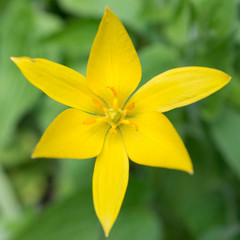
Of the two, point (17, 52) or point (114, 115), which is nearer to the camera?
point (114, 115)

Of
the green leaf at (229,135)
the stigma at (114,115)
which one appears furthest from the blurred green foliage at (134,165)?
the stigma at (114,115)

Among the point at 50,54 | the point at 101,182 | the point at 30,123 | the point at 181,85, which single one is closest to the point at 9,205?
the point at 30,123

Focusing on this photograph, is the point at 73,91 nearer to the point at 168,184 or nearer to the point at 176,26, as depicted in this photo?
the point at 176,26

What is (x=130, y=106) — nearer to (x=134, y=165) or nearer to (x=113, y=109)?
(x=113, y=109)

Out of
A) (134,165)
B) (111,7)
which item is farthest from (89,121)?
(134,165)

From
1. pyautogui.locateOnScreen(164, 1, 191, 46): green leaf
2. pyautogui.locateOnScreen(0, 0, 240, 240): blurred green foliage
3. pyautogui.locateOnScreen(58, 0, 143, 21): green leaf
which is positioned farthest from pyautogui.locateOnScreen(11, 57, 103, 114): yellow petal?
pyautogui.locateOnScreen(58, 0, 143, 21): green leaf

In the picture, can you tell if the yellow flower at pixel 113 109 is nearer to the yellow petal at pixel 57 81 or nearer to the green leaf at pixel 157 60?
the yellow petal at pixel 57 81
